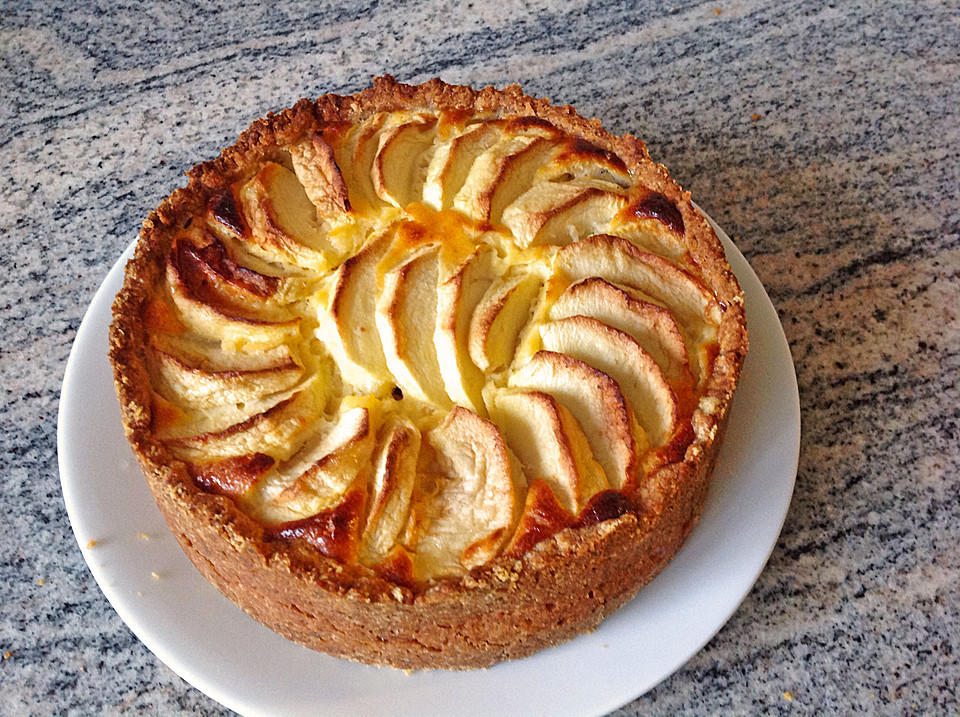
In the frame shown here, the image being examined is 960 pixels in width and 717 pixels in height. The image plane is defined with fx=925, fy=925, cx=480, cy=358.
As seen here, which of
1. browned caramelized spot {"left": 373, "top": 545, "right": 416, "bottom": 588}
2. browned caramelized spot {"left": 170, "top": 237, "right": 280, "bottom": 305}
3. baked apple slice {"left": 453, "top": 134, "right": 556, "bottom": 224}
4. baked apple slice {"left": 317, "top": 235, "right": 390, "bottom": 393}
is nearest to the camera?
browned caramelized spot {"left": 373, "top": 545, "right": 416, "bottom": 588}

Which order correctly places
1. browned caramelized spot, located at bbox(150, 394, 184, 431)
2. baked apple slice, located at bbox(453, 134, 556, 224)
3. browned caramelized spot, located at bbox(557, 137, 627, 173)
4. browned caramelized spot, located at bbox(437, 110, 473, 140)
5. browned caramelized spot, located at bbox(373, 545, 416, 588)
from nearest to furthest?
browned caramelized spot, located at bbox(373, 545, 416, 588) → browned caramelized spot, located at bbox(150, 394, 184, 431) → baked apple slice, located at bbox(453, 134, 556, 224) → browned caramelized spot, located at bbox(557, 137, 627, 173) → browned caramelized spot, located at bbox(437, 110, 473, 140)

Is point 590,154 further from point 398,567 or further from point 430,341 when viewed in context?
point 398,567

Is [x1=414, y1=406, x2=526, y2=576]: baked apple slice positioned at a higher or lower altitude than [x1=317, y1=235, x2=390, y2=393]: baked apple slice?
lower

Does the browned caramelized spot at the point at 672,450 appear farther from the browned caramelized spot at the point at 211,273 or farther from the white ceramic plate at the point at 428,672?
the browned caramelized spot at the point at 211,273

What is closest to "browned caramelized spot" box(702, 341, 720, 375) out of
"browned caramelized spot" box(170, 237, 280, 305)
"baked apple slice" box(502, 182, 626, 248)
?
"baked apple slice" box(502, 182, 626, 248)

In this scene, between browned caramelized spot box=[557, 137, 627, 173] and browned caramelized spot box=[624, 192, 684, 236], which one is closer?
browned caramelized spot box=[624, 192, 684, 236]

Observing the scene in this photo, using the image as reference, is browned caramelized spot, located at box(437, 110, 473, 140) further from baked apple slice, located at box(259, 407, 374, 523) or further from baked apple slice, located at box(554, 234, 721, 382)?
baked apple slice, located at box(259, 407, 374, 523)

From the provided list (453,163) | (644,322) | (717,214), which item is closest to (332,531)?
(644,322)

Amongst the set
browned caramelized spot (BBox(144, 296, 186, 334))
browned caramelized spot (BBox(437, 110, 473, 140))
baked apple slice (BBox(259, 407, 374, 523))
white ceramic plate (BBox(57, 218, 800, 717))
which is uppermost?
browned caramelized spot (BBox(437, 110, 473, 140))
